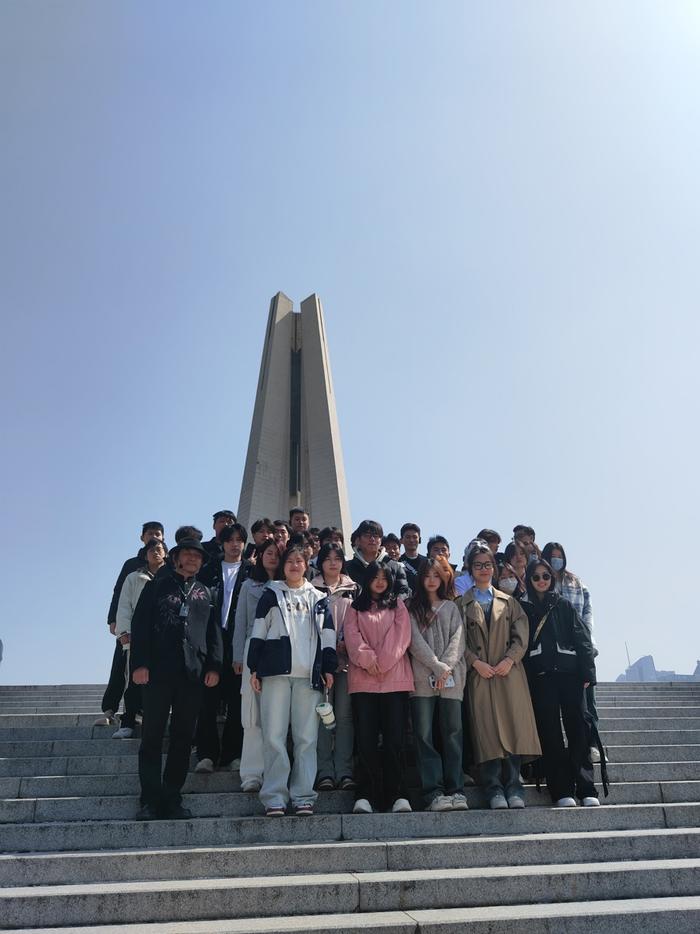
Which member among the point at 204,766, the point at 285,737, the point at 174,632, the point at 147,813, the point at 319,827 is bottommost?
the point at 319,827

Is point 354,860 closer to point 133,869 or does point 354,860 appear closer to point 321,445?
point 133,869

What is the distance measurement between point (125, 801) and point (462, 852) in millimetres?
1951

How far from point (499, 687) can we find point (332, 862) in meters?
1.51

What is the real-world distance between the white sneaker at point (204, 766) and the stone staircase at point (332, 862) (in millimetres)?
55

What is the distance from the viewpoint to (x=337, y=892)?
328cm

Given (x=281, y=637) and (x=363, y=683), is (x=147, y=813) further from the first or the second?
(x=363, y=683)

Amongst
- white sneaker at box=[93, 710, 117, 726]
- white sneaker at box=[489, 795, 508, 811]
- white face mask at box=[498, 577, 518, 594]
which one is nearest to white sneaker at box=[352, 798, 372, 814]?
white sneaker at box=[489, 795, 508, 811]

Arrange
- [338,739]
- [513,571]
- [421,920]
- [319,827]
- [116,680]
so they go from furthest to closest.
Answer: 1. [513,571]
2. [116,680]
3. [338,739]
4. [319,827]
5. [421,920]

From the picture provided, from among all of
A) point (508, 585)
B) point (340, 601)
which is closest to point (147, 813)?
point (340, 601)

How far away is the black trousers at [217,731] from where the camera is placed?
15.5 ft

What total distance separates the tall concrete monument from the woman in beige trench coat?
10867 millimetres

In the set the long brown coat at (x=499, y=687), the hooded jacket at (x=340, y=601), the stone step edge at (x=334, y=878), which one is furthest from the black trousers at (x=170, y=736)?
the long brown coat at (x=499, y=687)

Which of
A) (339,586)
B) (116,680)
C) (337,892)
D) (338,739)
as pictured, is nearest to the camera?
(337,892)

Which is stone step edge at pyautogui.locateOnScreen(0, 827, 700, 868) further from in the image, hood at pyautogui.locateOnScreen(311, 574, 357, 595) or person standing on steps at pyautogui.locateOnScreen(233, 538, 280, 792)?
hood at pyautogui.locateOnScreen(311, 574, 357, 595)
